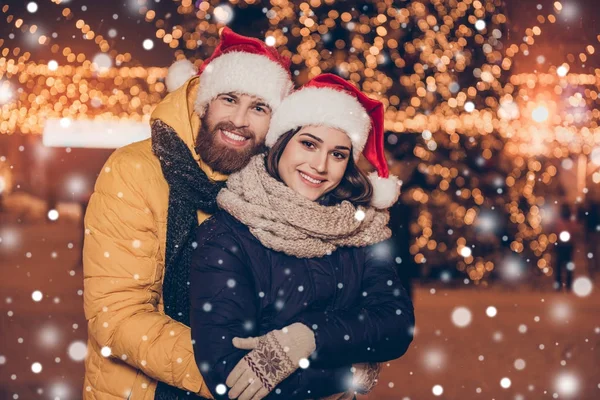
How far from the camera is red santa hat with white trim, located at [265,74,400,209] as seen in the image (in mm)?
2814

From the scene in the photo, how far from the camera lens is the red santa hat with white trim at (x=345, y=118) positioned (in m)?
2.81

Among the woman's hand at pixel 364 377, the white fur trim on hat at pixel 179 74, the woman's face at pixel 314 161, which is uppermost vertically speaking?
the woman's face at pixel 314 161

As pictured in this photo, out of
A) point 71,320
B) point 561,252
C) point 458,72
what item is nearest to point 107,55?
point 71,320

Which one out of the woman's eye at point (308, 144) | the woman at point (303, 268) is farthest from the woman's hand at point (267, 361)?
the woman's eye at point (308, 144)

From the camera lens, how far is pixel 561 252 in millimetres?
11000

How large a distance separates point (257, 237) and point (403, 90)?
6.82 metres

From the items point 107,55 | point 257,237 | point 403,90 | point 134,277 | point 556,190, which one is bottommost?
point 556,190

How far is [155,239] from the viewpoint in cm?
284

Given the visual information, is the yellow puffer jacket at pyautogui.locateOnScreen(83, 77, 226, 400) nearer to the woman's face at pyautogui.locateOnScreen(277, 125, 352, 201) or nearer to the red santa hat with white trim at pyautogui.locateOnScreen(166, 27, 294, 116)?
the red santa hat with white trim at pyautogui.locateOnScreen(166, 27, 294, 116)

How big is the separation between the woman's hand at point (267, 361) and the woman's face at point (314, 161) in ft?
1.93

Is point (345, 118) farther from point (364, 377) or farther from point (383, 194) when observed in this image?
point (364, 377)

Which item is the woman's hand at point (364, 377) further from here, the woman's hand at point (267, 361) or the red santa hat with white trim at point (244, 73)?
the red santa hat with white trim at point (244, 73)

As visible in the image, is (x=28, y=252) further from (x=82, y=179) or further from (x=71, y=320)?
(x=82, y=179)

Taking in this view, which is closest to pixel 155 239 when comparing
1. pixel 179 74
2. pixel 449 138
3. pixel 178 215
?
pixel 178 215
